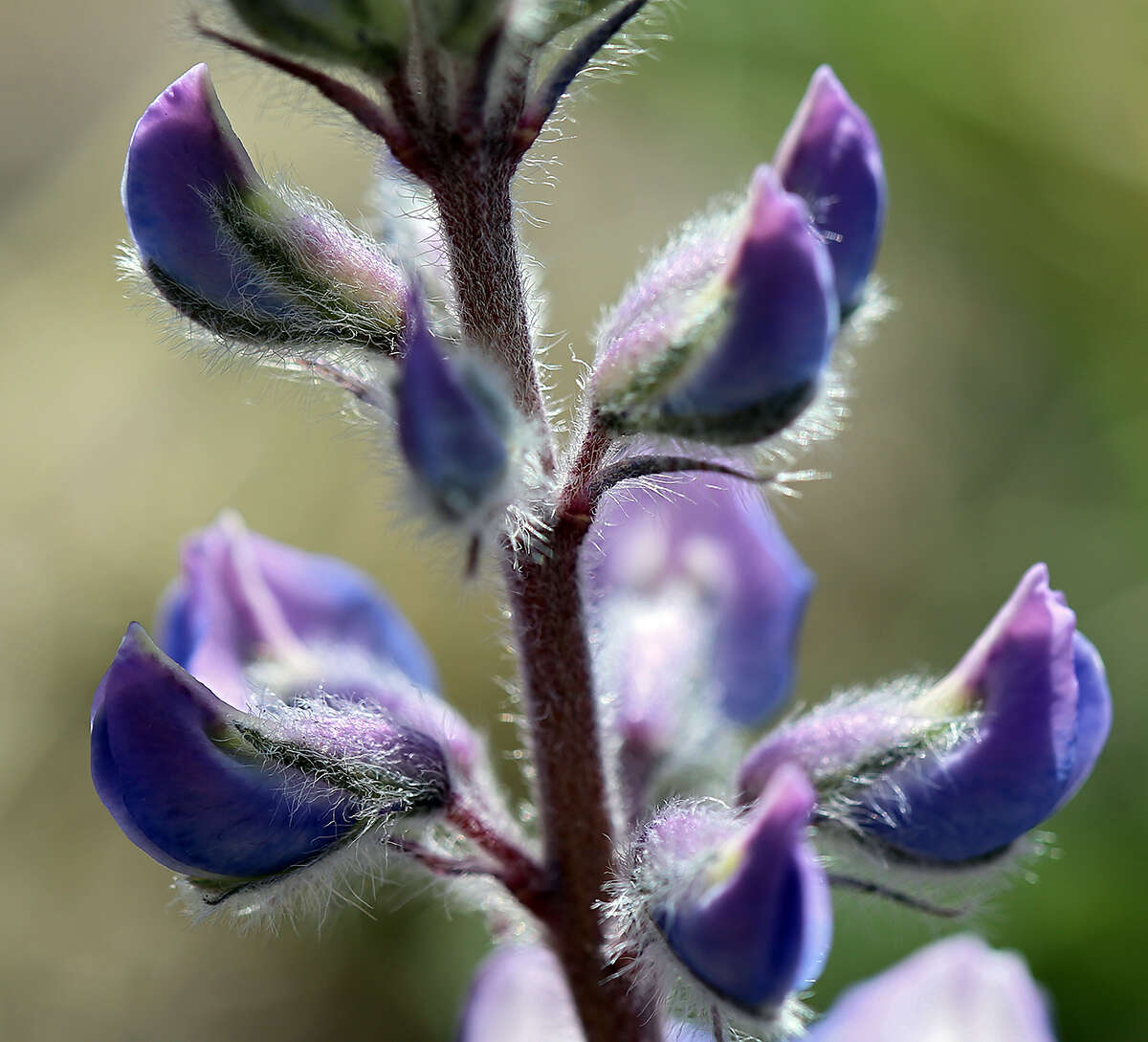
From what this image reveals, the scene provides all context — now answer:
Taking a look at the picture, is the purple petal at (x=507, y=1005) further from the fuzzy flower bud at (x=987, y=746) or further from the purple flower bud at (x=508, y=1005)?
Answer: the fuzzy flower bud at (x=987, y=746)

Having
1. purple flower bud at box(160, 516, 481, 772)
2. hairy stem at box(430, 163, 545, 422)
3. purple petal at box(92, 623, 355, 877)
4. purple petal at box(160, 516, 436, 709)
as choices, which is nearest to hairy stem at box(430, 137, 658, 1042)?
hairy stem at box(430, 163, 545, 422)

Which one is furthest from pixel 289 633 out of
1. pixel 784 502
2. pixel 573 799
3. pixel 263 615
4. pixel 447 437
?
pixel 784 502

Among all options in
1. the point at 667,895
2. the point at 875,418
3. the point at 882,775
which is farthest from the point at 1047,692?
the point at 875,418

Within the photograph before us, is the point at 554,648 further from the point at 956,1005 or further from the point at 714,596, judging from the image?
the point at 956,1005

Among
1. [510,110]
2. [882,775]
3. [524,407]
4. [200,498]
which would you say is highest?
[510,110]

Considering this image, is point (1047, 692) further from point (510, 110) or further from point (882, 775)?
point (510, 110)

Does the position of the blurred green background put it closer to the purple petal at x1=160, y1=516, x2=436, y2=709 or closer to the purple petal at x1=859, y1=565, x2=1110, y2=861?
the purple petal at x1=160, y1=516, x2=436, y2=709

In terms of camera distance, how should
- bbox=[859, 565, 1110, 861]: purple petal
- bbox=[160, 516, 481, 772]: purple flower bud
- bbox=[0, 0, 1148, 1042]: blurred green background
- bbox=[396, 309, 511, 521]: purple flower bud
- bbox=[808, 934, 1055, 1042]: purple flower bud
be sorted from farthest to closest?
bbox=[0, 0, 1148, 1042]: blurred green background → bbox=[808, 934, 1055, 1042]: purple flower bud → bbox=[160, 516, 481, 772]: purple flower bud → bbox=[859, 565, 1110, 861]: purple petal → bbox=[396, 309, 511, 521]: purple flower bud
